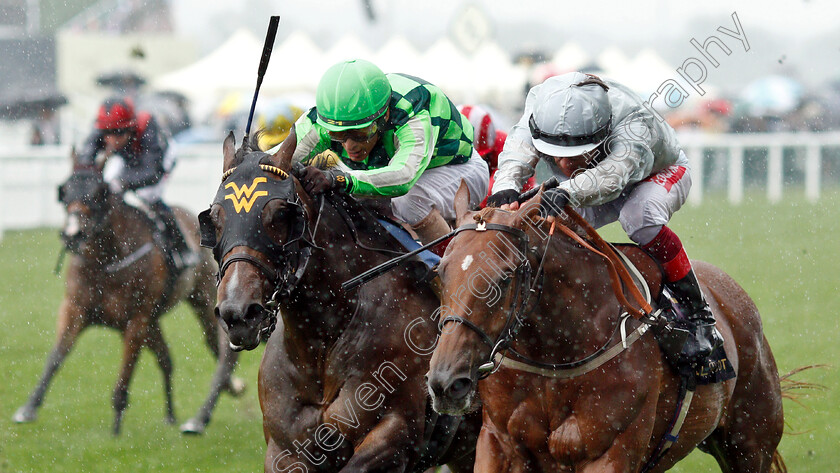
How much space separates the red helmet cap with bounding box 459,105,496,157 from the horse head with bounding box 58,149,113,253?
2585 millimetres

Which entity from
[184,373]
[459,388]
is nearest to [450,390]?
[459,388]

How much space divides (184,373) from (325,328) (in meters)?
4.79

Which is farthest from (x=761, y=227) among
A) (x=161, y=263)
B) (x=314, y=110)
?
(x=314, y=110)

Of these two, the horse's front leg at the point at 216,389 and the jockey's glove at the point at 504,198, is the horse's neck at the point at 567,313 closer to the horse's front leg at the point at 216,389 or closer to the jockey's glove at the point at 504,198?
the jockey's glove at the point at 504,198

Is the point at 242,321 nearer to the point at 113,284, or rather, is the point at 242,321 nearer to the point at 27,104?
the point at 113,284

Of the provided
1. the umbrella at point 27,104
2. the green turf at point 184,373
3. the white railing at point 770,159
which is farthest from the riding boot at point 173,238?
the umbrella at point 27,104

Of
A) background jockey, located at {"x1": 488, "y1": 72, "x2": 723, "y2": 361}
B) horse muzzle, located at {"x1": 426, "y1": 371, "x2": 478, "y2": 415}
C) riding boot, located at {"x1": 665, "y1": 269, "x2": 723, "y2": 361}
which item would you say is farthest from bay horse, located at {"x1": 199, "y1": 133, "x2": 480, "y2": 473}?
riding boot, located at {"x1": 665, "y1": 269, "x2": 723, "y2": 361}

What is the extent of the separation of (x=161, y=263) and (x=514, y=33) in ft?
111

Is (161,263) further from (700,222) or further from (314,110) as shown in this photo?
(700,222)

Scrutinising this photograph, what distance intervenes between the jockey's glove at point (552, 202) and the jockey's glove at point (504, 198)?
106 mm

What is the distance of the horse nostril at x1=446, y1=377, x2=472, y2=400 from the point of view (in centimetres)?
263

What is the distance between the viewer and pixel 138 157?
722 centimetres

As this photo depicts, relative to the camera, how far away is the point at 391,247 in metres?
3.86

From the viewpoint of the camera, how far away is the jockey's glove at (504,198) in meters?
3.13
